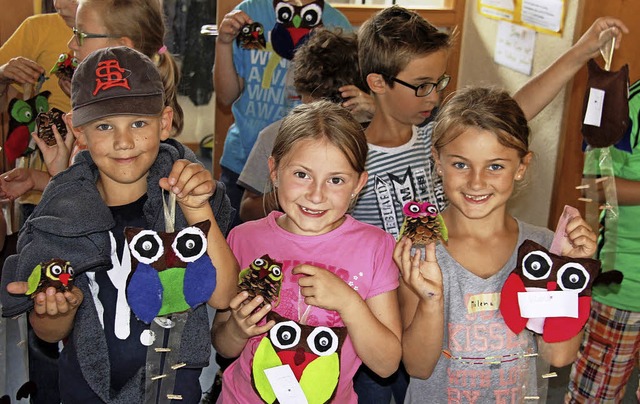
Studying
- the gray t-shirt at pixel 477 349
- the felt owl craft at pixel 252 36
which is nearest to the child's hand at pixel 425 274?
the gray t-shirt at pixel 477 349

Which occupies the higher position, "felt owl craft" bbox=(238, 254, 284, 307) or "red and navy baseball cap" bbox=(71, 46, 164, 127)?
"red and navy baseball cap" bbox=(71, 46, 164, 127)

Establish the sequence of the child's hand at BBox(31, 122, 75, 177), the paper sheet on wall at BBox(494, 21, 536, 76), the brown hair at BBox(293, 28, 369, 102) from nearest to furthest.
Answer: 1. the child's hand at BBox(31, 122, 75, 177)
2. the brown hair at BBox(293, 28, 369, 102)
3. the paper sheet on wall at BBox(494, 21, 536, 76)

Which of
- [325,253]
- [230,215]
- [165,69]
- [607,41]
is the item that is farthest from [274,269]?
[607,41]

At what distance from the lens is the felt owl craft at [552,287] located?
1.63 meters

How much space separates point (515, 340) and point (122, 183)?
89cm

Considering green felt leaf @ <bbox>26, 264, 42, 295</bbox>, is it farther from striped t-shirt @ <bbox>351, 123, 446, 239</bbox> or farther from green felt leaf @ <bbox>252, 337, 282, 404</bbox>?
striped t-shirt @ <bbox>351, 123, 446, 239</bbox>

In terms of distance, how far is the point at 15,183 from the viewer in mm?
2359

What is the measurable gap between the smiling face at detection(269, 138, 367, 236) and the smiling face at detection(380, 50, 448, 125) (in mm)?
545

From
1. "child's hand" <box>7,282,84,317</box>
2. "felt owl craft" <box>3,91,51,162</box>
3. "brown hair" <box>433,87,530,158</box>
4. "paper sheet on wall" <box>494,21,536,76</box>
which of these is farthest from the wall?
"child's hand" <box>7,282,84,317</box>

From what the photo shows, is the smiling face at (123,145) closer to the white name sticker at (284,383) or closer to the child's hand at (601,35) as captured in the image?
the white name sticker at (284,383)

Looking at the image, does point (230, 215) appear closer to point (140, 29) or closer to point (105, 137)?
point (105, 137)

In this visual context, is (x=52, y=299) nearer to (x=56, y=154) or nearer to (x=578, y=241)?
(x=56, y=154)

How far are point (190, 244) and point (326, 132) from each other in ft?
1.22

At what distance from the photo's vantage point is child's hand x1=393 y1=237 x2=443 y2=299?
1583mm
